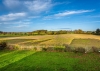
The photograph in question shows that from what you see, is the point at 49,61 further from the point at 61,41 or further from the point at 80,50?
the point at 61,41

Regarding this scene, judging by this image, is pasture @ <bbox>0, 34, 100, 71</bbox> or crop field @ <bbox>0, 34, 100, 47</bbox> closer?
pasture @ <bbox>0, 34, 100, 71</bbox>

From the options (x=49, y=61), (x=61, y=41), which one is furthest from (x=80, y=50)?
(x=61, y=41)

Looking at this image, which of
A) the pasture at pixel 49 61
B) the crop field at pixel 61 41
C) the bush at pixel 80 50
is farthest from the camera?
the crop field at pixel 61 41

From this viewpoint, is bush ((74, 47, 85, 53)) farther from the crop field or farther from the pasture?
the crop field

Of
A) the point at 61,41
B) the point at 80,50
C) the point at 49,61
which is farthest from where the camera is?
the point at 61,41

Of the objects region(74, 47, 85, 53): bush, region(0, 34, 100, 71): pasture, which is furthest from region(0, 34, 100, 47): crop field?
region(0, 34, 100, 71): pasture

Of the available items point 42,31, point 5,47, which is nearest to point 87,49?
point 5,47

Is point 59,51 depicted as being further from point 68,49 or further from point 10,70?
point 10,70

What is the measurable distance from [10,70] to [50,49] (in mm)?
8098

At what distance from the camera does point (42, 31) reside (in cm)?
3778

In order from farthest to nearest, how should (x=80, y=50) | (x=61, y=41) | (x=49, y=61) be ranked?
(x=61, y=41)
(x=80, y=50)
(x=49, y=61)

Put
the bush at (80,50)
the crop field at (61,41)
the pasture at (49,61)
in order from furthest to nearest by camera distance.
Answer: the crop field at (61,41) → the bush at (80,50) → the pasture at (49,61)

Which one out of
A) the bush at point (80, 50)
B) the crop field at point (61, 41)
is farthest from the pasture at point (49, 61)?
the crop field at point (61, 41)

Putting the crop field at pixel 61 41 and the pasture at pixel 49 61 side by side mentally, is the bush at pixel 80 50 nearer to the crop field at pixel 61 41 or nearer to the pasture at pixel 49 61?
the pasture at pixel 49 61
